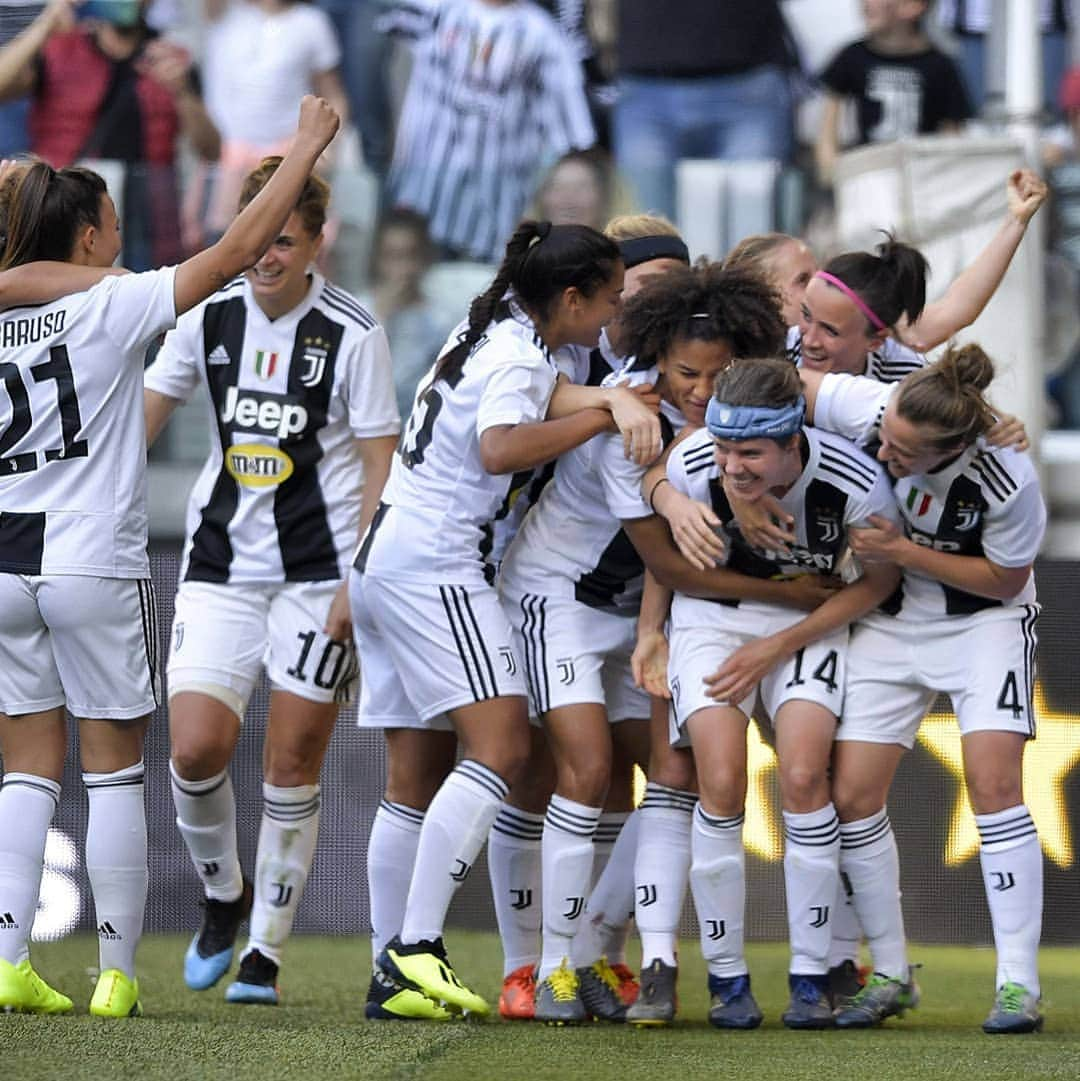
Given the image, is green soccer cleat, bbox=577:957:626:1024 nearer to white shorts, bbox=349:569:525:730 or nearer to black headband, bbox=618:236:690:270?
white shorts, bbox=349:569:525:730

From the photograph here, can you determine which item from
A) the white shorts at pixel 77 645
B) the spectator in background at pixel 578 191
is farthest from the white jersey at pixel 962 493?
the spectator in background at pixel 578 191

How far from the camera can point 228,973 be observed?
563cm

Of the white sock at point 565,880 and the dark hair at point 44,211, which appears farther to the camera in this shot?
the white sock at point 565,880

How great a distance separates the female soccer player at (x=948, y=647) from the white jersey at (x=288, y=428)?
1.28m

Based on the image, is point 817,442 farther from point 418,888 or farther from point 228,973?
point 228,973

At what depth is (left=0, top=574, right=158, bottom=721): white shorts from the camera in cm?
424

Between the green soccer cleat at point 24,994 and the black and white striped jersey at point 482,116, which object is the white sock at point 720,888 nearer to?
the green soccer cleat at point 24,994

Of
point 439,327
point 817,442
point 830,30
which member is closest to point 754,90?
point 830,30

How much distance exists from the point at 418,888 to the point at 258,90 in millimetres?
5324

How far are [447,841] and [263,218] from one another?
55.3 inches

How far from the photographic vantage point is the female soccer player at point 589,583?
4.56m

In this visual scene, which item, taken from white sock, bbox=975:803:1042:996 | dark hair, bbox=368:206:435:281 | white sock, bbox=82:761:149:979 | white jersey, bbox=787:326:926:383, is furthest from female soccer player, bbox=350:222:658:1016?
dark hair, bbox=368:206:435:281

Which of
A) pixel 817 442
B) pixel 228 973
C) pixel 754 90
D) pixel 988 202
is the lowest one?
pixel 228 973

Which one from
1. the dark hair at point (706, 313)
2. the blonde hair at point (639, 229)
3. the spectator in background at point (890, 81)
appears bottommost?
the dark hair at point (706, 313)
